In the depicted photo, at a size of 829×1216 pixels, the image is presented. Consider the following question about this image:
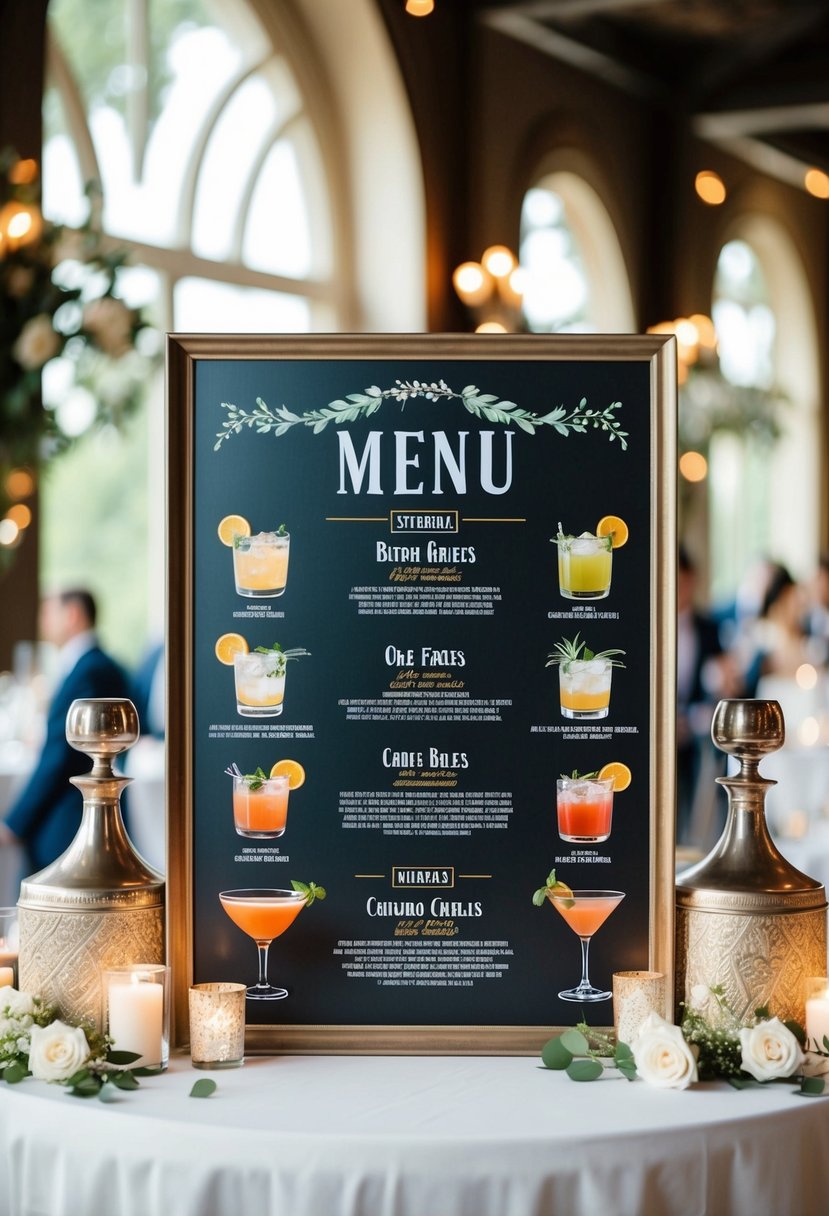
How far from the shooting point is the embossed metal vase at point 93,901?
5.02 ft

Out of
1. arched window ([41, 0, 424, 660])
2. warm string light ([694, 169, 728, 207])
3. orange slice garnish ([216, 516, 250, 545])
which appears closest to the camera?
orange slice garnish ([216, 516, 250, 545])

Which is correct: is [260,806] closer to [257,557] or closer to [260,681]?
[260,681]

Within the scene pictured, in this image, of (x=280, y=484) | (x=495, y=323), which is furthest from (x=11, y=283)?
(x=495, y=323)

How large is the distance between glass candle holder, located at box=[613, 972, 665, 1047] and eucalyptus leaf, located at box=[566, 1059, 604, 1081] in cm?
6

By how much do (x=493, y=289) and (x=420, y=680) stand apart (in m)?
6.76

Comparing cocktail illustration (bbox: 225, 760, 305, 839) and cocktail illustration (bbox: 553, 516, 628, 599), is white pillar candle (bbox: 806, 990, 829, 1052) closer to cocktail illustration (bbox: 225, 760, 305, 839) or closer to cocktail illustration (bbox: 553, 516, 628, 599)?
cocktail illustration (bbox: 553, 516, 628, 599)

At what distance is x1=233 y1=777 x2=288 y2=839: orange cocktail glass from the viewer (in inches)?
62.2

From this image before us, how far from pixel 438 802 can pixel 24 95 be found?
5122mm

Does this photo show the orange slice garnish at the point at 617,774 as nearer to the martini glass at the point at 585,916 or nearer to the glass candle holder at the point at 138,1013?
the martini glass at the point at 585,916

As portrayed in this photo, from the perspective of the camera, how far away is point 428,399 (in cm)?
161

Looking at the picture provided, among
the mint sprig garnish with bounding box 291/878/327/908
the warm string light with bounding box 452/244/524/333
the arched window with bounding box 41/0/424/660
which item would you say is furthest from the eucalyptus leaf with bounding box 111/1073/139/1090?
the warm string light with bounding box 452/244/524/333

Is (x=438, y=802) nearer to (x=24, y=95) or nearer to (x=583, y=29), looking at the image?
(x=24, y=95)

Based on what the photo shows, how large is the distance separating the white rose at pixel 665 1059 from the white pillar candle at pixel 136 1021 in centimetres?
48

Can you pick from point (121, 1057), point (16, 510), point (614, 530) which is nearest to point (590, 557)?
point (614, 530)
